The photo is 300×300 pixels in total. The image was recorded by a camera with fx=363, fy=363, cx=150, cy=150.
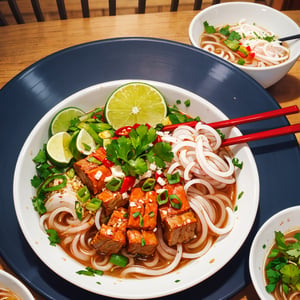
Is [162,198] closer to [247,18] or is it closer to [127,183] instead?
[127,183]

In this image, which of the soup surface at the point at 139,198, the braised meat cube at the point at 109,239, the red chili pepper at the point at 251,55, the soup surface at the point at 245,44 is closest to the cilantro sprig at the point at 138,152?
the soup surface at the point at 139,198

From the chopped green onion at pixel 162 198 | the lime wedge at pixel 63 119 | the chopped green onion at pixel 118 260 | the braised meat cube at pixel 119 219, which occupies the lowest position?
the chopped green onion at pixel 118 260

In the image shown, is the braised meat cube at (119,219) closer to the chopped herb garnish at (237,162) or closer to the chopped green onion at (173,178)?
the chopped green onion at (173,178)

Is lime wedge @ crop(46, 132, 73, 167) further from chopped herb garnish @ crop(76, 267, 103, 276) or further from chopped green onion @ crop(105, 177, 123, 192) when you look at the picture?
chopped herb garnish @ crop(76, 267, 103, 276)

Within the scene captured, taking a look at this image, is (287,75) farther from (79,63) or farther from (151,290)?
(151,290)

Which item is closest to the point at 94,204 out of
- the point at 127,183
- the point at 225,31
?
the point at 127,183
